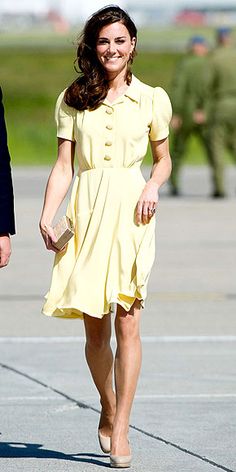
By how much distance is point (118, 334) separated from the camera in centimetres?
657

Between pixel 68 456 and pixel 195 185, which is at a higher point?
pixel 68 456

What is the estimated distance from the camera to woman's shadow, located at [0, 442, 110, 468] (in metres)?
6.67

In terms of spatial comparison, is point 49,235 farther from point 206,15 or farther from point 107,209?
point 206,15

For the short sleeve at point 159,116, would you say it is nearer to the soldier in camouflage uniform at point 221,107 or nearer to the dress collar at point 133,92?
the dress collar at point 133,92

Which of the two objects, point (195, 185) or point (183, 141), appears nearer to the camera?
point (183, 141)

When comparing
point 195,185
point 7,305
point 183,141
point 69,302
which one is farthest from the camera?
point 195,185

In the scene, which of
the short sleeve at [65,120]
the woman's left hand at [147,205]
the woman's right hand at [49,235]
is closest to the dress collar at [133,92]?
the short sleeve at [65,120]

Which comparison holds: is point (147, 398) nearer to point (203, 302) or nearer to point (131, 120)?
point (131, 120)

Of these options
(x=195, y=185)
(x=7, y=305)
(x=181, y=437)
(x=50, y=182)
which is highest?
(x=50, y=182)

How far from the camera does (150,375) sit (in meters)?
8.80

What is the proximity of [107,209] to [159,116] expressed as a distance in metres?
0.45

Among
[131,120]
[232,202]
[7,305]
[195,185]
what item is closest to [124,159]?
[131,120]

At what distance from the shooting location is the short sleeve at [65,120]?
21.6 ft

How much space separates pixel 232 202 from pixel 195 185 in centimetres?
412
